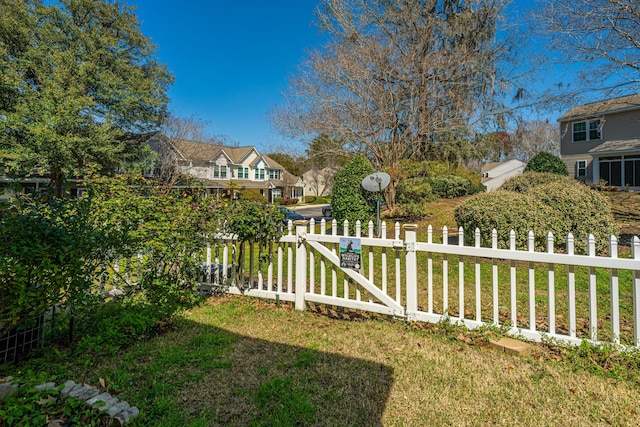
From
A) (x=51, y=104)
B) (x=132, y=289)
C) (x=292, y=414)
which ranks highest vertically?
(x=51, y=104)

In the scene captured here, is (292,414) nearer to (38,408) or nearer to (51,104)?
(38,408)

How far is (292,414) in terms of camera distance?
2.23 m

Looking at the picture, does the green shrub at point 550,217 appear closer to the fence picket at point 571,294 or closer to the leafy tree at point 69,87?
the fence picket at point 571,294

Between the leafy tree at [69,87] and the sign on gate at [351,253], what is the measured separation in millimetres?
15880

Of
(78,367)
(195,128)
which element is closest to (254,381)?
(78,367)

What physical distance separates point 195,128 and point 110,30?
6.98 metres

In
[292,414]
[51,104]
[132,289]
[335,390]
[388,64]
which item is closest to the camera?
[292,414]

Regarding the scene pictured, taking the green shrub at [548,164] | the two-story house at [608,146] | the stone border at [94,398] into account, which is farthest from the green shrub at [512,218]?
the two-story house at [608,146]

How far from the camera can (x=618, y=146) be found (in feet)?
61.8

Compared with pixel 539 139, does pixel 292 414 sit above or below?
below

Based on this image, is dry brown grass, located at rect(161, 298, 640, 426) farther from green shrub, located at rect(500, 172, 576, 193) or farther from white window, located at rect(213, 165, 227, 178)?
white window, located at rect(213, 165, 227, 178)

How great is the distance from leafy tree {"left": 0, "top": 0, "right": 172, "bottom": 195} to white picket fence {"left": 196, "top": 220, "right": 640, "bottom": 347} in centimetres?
1521

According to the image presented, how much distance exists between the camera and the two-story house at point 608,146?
18469 mm

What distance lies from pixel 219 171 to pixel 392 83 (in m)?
22.1
